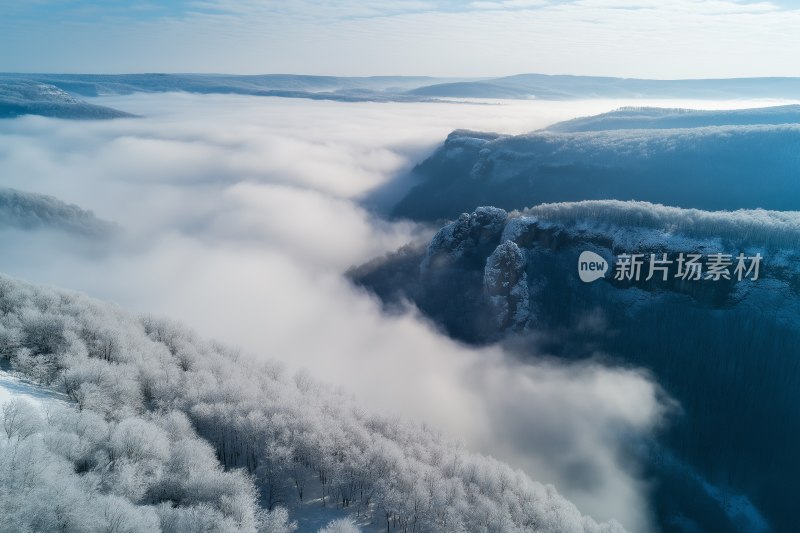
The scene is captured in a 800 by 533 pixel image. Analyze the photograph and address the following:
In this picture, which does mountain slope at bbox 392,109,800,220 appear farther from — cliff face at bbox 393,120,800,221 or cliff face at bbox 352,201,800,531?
cliff face at bbox 352,201,800,531

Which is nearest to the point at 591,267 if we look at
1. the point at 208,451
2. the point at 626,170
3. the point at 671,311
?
the point at 671,311

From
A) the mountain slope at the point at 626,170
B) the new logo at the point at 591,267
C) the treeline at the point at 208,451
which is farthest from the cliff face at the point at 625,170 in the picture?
the treeline at the point at 208,451

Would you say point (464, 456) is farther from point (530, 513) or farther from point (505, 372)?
point (505, 372)

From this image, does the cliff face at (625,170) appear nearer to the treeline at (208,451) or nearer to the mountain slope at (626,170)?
the mountain slope at (626,170)

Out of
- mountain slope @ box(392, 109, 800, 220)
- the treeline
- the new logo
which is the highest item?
mountain slope @ box(392, 109, 800, 220)

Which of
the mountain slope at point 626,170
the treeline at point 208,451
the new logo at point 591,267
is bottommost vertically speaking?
the treeline at point 208,451

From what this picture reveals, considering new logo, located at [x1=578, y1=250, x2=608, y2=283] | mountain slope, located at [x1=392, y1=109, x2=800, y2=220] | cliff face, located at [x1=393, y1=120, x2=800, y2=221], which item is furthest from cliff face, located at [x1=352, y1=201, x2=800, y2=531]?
cliff face, located at [x1=393, y1=120, x2=800, y2=221]

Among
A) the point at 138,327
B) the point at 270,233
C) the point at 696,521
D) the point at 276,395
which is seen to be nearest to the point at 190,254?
the point at 270,233
